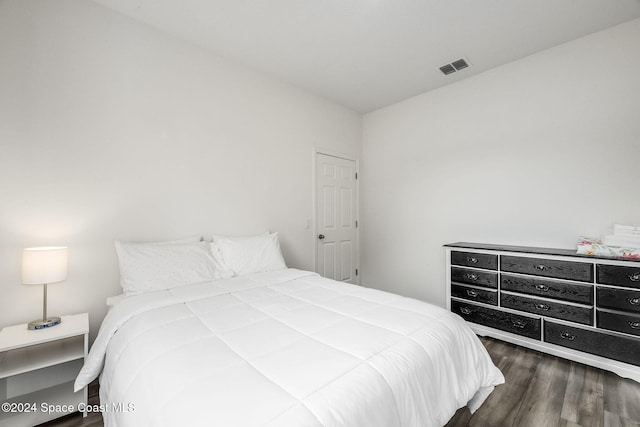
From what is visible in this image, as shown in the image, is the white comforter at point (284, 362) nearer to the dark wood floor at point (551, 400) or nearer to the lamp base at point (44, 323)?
the dark wood floor at point (551, 400)

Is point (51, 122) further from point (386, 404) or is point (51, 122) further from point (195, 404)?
point (386, 404)

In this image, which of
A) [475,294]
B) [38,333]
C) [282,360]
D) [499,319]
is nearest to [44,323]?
[38,333]

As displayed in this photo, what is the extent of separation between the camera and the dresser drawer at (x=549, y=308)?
216cm

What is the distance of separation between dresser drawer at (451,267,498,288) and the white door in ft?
5.11

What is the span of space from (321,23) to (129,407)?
8.98ft

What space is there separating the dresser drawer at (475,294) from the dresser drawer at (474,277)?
0.19 ft

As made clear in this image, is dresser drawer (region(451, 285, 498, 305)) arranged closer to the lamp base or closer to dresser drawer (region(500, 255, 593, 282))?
dresser drawer (region(500, 255, 593, 282))

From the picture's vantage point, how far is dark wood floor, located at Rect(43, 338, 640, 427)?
1601 millimetres

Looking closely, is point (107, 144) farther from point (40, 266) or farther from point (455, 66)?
point (455, 66)

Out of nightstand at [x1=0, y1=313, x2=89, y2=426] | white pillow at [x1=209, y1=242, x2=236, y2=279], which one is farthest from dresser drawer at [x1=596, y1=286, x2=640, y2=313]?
nightstand at [x1=0, y1=313, x2=89, y2=426]

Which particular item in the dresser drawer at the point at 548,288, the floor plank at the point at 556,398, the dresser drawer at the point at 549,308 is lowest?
the floor plank at the point at 556,398

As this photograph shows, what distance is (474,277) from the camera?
107 inches

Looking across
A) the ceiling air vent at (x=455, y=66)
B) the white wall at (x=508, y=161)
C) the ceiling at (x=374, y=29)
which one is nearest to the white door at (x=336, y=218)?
the white wall at (x=508, y=161)

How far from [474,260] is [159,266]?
2897 mm
